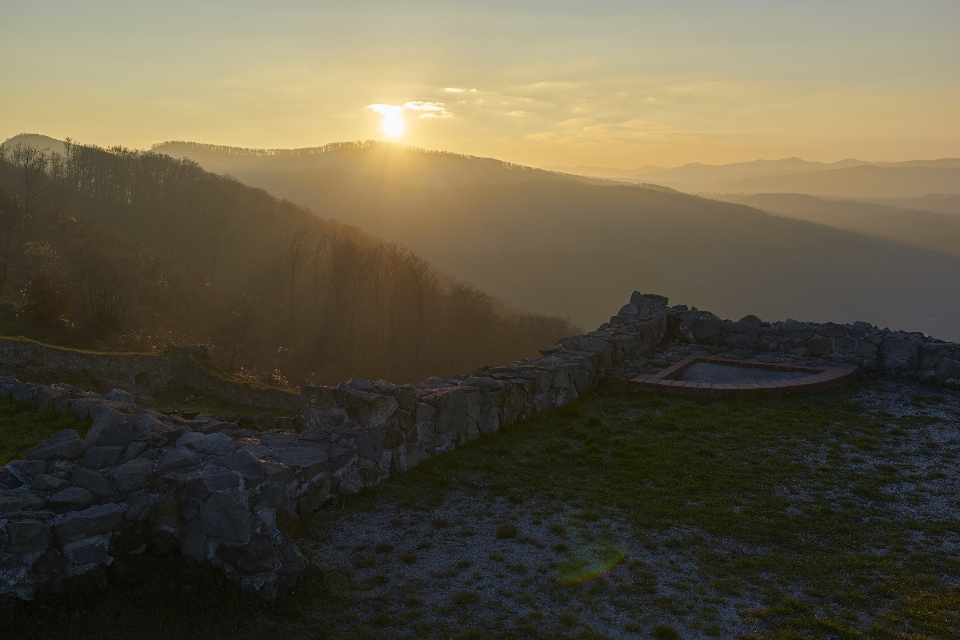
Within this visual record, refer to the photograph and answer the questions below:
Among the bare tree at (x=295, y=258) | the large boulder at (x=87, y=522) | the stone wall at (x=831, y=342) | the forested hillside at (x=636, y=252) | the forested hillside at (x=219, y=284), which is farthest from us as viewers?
the forested hillside at (x=636, y=252)

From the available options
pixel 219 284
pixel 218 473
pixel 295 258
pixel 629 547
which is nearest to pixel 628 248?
pixel 295 258

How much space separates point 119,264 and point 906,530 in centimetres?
4684

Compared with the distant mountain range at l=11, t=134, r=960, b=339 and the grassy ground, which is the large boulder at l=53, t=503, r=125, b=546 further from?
the distant mountain range at l=11, t=134, r=960, b=339

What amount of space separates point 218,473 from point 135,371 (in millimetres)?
16334

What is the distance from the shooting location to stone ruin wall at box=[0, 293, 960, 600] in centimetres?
446

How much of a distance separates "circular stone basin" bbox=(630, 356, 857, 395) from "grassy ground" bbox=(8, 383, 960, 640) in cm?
146

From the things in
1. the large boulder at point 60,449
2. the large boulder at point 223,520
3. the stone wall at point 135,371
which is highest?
the large boulder at point 60,449

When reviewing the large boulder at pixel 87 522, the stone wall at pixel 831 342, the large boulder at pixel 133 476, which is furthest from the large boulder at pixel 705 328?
the large boulder at pixel 87 522

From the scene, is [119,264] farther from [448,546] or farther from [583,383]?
[448,546]

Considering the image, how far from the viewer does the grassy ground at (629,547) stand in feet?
15.2

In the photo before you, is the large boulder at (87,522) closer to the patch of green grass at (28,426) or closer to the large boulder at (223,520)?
the large boulder at (223,520)

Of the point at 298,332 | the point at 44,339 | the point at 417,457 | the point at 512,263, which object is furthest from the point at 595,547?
the point at 512,263

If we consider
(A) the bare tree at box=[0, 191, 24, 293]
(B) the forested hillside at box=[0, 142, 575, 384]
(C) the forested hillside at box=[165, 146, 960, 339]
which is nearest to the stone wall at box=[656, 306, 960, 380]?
(B) the forested hillside at box=[0, 142, 575, 384]

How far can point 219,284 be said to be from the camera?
58594 millimetres
